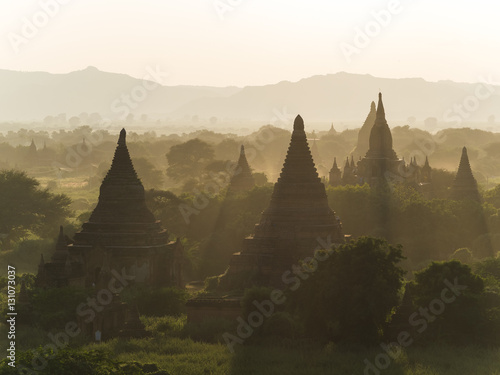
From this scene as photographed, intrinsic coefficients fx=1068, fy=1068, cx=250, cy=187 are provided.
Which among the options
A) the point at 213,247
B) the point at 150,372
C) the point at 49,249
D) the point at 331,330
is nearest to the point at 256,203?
the point at 213,247

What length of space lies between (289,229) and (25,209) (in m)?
34.2

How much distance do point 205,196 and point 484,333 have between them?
36.6 meters

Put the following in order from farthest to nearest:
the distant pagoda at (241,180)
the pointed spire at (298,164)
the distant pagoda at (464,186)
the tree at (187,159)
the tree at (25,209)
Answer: the tree at (187,159) < the distant pagoda at (241,180) < the distant pagoda at (464,186) < the tree at (25,209) < the pointed spire at (298,164)

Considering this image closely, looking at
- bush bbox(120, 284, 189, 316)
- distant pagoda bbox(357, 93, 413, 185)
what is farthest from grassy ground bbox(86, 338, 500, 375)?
distant pagoda bbox(357, 93, 413, 185)

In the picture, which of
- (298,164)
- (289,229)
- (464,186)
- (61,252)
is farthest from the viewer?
(464,186)

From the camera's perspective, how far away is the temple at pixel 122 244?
5056 cm

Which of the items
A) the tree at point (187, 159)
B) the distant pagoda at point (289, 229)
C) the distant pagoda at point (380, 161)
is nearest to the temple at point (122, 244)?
the distant pagoda at point (289, 229)

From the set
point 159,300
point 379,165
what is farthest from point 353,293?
point 379,165

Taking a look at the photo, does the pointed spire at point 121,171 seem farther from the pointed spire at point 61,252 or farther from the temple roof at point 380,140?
the temple roof at point 380,140

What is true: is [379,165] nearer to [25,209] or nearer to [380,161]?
[380,161]

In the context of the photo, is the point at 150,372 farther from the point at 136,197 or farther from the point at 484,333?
the point at 136,197

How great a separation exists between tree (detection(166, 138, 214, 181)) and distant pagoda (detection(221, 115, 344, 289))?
89413 millimetres

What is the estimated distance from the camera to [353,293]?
39938 mm

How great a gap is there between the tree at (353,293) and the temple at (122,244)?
12.2 m
